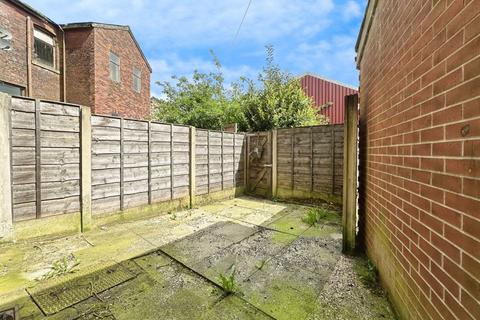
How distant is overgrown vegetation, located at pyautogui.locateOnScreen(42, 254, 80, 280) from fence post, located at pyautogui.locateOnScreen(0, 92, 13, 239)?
1073 millimetres

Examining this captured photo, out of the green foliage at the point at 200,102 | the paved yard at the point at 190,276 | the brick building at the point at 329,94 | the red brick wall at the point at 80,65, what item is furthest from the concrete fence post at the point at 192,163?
the brick building at the point at 329,94

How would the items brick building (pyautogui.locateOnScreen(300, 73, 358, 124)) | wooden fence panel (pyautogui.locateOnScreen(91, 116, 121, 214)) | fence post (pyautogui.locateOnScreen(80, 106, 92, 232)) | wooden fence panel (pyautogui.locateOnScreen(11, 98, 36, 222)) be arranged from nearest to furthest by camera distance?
wooden fence panel (pyautogui.locateOnScreen(11, 98, 36, 222)) < fence post (pyautogui.locateOnScreen(80, 106, 92, 232)) < wooden fence panel (pyautogui.locateOnScreen(91, 116, 121, 214)) < brick building (pyautogui.locateOnScreen(300, 73, 358, 124))

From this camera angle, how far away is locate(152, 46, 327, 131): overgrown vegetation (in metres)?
8.52

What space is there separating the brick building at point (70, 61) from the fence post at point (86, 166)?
6240 millimetres

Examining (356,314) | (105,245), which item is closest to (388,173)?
(356,314)

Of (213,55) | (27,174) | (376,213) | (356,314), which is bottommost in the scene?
A: (356,314)

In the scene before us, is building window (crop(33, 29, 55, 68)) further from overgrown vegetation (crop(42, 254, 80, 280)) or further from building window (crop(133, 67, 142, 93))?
overgrown vegetation (crop(42, 254, 80, 280))

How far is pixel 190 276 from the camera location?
2.51 metres

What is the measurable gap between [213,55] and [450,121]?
42.5ft

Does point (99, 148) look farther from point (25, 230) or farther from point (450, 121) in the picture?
point (450, 121)

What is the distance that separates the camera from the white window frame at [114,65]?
390 inches

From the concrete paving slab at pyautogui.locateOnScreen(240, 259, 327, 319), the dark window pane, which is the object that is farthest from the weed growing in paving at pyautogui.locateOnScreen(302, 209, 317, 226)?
the dark window pane

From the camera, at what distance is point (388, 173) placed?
2.15m

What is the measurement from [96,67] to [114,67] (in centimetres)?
124
